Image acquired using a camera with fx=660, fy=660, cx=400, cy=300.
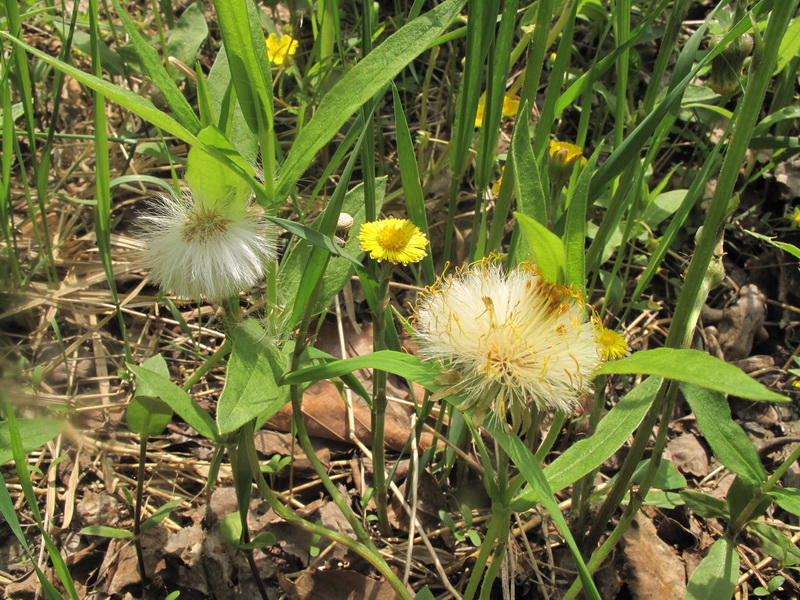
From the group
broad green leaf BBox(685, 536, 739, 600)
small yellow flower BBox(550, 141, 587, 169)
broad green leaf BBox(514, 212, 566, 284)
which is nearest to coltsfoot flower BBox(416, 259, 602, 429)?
broad green leaf BBox(514, 212, 566, 284)

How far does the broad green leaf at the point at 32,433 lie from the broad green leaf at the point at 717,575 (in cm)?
121

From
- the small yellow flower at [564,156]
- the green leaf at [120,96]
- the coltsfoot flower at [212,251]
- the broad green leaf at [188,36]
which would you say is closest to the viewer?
the green leaf at [120,96]

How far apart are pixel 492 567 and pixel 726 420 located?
502 millimetres

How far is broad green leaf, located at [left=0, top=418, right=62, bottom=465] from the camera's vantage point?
119 centimetres

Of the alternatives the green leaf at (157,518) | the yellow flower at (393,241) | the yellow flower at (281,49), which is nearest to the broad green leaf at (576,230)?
the yellow flower at (393,241)

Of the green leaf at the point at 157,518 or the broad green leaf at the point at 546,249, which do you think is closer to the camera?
the broad green leaf at the point at 546,249

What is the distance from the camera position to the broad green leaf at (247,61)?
2.99 feet

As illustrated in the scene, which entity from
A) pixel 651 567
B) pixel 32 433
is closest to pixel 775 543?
pixel 651 567

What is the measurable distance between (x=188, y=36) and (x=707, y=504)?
1.92 m

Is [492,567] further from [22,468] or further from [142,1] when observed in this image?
[142,1]

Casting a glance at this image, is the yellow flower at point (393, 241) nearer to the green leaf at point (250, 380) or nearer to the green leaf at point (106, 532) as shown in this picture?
the green leaf at point (250, 380)

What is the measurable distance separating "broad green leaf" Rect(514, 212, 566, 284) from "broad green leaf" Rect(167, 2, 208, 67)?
153cm

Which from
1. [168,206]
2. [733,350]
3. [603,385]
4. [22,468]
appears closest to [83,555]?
[22,468]

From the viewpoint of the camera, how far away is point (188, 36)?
204 centimetres
